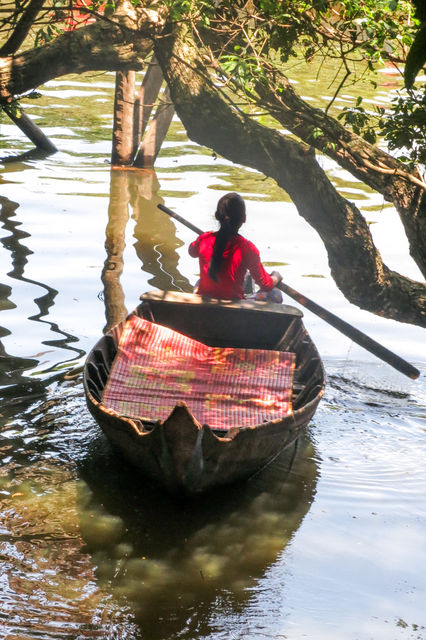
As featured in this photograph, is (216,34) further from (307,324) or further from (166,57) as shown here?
(307,324)

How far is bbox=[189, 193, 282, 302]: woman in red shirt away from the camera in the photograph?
6.13 meters

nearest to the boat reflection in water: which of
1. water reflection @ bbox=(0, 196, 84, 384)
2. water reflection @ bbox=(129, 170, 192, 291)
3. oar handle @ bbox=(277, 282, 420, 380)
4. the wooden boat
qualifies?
the wooden boat

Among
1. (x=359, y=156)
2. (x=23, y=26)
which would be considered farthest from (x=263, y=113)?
(x=23, y=26)

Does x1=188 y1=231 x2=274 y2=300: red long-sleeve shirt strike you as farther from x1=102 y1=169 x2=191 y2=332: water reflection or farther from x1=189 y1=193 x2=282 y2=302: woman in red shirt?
x1=102 y1=169 x2=191 y2=332: water reflection

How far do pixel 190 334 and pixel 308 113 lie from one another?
2042 millimetres

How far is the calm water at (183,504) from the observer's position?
4.20 metres

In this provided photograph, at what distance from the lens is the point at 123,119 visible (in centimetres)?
1174

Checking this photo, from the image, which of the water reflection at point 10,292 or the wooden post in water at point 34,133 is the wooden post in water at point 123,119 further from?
the water reflection at point 10,292

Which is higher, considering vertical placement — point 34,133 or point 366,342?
point 34,133

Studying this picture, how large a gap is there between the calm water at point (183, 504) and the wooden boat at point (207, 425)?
1.20ft

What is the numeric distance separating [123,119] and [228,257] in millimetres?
6021

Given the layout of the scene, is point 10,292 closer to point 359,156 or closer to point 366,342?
point 366,342

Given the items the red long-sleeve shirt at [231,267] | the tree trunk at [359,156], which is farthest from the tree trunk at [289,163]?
the red long-sleeve shirt at [231,267]

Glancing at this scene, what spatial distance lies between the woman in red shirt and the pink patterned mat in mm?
499
